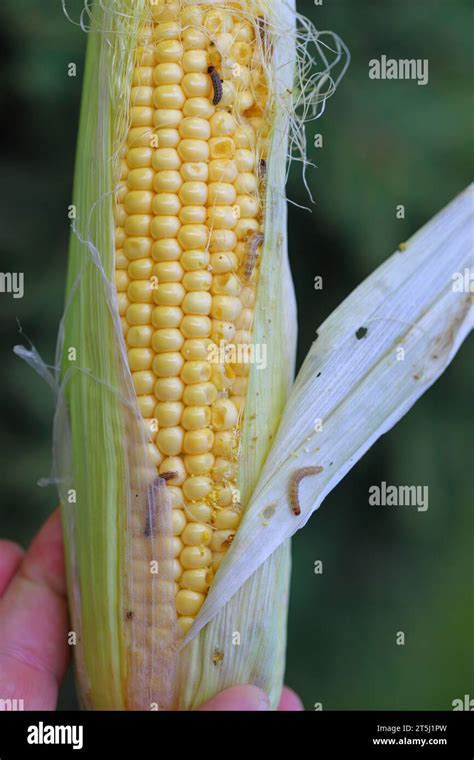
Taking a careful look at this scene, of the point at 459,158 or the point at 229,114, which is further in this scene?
the point at 459,158

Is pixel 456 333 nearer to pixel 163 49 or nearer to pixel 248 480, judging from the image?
pixel 248 480

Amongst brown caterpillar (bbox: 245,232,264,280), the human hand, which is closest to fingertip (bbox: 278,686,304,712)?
the human hand

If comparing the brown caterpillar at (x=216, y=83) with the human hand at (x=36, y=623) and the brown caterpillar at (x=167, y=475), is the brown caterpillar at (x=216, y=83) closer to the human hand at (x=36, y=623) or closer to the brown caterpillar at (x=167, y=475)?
the brown caterpillar at (x=167, y=475)

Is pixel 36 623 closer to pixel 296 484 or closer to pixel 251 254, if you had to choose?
pixel 296 484
